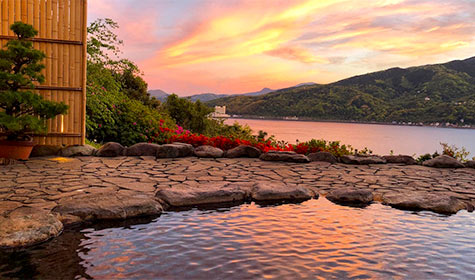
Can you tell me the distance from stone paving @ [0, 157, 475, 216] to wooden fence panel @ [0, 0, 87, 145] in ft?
2.96

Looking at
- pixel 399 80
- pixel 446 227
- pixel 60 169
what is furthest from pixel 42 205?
pixel 399 80

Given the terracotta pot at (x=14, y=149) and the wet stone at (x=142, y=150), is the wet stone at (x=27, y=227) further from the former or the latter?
the wet stone at (x=142, y=150)

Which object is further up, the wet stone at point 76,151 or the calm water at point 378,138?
the wet stone at point 76,151

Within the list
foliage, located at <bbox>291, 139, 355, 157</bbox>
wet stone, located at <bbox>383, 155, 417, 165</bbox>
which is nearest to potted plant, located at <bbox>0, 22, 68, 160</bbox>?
foliage, located at <bbox>291, 139, 355, 157</bbox>

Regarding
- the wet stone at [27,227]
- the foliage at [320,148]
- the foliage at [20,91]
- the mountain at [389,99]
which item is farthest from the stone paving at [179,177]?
the mountain at [389,99]

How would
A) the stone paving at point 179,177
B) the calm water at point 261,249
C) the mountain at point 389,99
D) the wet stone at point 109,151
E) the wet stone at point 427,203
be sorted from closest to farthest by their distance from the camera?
the calm water at point 261,249 → the wet stone at point 427,203 → the stone paving at point 179,177 → the wet stone at point 109,151 → the mountain at point 389,99

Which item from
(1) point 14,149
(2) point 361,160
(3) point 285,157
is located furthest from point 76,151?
(2) point 361,160

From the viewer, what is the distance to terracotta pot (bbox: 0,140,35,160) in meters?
8.06

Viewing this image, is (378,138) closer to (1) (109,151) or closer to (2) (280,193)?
(1) (109,151)

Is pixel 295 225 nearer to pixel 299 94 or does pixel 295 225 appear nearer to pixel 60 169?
pixel 60 169

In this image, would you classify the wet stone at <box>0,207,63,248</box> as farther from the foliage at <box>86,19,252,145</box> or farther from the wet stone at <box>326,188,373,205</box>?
the foliage at <box>86,19,252,145</box>

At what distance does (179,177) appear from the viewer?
7.06m

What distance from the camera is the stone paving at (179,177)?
5691 millimetres

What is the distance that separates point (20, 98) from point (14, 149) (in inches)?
46.1
